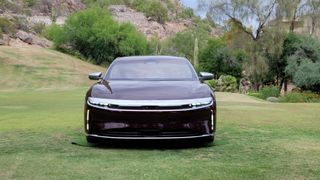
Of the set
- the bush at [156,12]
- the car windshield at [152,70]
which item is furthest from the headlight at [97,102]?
the bush at [156,12]

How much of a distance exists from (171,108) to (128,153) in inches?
28.8

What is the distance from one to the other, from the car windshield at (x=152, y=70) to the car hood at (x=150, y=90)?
1.38ft

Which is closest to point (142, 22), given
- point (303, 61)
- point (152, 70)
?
point (303, 61)

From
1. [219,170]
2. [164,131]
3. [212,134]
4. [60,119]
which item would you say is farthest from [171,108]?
[60,119]

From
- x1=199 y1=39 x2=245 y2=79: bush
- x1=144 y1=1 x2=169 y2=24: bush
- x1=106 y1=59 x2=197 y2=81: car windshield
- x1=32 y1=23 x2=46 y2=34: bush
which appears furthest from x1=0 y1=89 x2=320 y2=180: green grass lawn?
x1=144 y1=1 x2=169 y2=24: bush

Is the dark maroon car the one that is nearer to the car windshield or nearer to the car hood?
the car hood

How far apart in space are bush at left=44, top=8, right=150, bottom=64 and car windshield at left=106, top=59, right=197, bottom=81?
183 ft

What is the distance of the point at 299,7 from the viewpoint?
42.3 metres

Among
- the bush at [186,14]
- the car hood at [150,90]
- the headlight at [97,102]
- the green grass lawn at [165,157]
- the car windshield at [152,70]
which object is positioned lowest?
the green grass lawn at [165,157]

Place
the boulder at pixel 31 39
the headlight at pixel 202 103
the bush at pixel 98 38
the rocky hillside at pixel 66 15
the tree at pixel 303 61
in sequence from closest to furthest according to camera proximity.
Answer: the headlight at pixel 202 103 → the tree at pixel 303 61 → the bush at pixel 98 38 → the boulder at pixel 31 39 → the rocky hillside at pixel 66 15

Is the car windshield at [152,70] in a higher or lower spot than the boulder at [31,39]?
higher

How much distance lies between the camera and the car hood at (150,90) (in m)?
6.32

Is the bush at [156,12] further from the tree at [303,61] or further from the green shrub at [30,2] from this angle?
the tree at [303,61]

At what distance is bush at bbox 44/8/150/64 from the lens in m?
63.5
